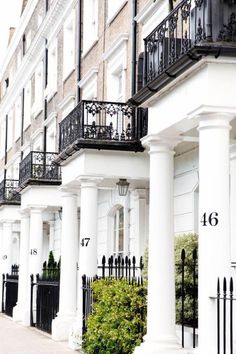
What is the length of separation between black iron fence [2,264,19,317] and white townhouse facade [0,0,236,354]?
86 centimetres

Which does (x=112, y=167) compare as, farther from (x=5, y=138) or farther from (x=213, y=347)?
(x=5, y=138)

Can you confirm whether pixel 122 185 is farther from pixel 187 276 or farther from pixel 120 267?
pixel 187 276

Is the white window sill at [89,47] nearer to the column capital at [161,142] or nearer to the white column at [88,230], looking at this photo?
the white column at [88,230]

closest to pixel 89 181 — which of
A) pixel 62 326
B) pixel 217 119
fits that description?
pixel 62 326

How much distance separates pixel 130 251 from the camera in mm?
18891

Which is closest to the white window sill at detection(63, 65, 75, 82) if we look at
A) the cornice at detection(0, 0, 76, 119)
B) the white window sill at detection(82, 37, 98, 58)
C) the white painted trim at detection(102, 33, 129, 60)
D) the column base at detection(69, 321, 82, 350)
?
the white window sill at detection(82, 37, 98, 58)

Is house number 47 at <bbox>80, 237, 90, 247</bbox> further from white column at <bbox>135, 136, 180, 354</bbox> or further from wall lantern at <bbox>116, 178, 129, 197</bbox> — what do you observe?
white column at <bbox>135, 136, 180, 354</bbox>

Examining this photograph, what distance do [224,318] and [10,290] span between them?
61.0 ft

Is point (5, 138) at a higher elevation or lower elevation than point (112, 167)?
higher

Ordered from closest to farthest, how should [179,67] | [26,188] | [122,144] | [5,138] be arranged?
[179,67]
[122,144]
[26,188]
[5,138]

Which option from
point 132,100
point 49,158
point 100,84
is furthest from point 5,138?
point 132,100

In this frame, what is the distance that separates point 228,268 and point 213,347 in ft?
3.26

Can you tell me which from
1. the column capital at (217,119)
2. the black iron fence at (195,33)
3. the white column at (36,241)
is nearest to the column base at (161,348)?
the column capital at (217,119)

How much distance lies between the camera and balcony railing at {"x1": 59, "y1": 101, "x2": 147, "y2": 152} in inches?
619
